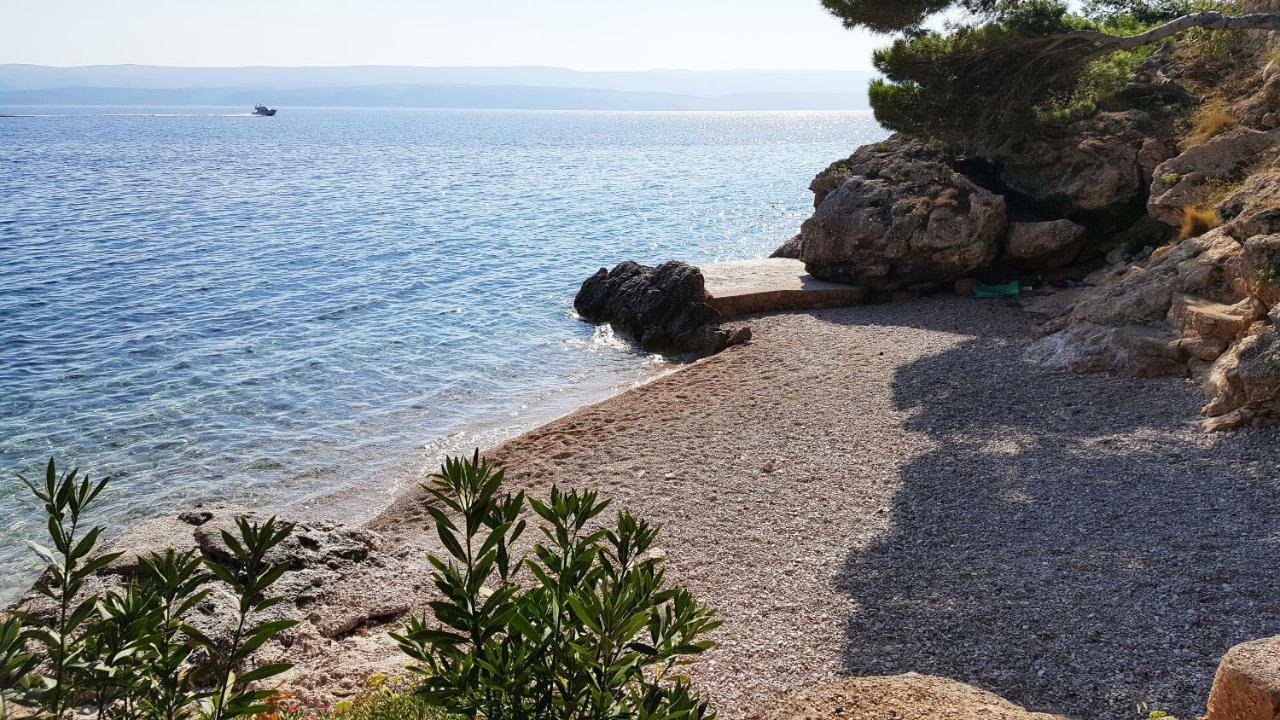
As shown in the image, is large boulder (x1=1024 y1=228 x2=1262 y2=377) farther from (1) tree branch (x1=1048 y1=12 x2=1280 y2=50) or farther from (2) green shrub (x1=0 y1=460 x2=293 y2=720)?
(2) green shrub (x1=0 y1=460 x2=293 y2=720)

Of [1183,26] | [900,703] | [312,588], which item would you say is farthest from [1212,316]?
[312,588]

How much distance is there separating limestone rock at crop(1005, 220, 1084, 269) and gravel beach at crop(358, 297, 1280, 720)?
2986mm

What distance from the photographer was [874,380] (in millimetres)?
12500

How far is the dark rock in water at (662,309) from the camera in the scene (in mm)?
16656

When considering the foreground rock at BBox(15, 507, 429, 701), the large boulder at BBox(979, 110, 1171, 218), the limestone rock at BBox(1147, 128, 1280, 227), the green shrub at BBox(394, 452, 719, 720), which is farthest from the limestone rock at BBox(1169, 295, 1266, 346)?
the green shrub at BBox(394, 452, 719, 720)

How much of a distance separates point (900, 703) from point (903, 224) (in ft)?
44.2

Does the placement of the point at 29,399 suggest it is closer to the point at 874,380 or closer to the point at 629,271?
the point at 629,271

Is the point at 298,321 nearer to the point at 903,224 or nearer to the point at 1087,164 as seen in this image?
the point at 903,224

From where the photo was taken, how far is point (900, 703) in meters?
4.39

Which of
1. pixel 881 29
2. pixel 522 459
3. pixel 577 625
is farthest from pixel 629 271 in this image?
pixel 577 625

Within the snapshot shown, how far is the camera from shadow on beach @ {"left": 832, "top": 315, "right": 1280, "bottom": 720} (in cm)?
532

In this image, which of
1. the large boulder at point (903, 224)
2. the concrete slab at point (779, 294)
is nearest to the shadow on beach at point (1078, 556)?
the large boulder at point (903, 224)

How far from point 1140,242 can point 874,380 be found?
6.56 meters

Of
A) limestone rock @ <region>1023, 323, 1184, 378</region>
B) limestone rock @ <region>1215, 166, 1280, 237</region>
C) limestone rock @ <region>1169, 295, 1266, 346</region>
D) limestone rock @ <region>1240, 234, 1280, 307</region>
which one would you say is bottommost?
limestone rock @ <region>1023, 323, 1184, 378</region>
